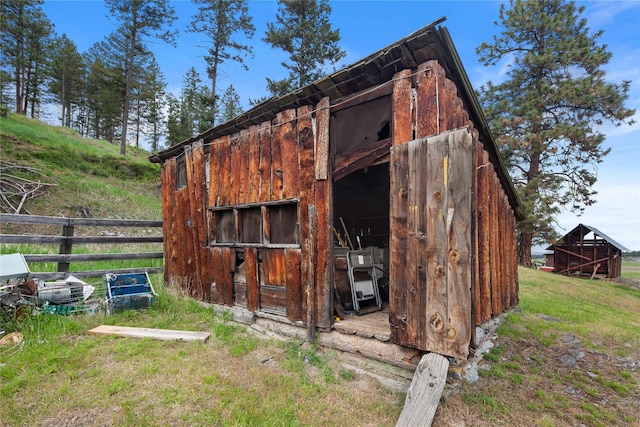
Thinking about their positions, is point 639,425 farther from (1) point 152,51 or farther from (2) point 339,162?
(1) point 152,51

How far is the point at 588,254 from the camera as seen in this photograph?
18.3 m

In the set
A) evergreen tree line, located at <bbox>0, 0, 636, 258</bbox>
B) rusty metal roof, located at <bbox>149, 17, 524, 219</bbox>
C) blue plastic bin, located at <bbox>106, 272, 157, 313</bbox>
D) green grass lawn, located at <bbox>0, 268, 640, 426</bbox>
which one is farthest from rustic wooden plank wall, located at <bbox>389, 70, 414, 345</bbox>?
evergreen tree line, located at <bbox>0, 0, 636, 258</bbox>

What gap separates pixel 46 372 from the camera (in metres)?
3.29

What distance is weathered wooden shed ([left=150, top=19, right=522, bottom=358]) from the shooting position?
2.93 meters

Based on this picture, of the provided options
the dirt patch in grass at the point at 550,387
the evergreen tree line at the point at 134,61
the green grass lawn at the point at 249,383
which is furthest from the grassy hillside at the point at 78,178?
the dirt patch in grass at the point at 550,387

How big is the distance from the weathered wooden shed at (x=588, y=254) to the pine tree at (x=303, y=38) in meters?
17.1

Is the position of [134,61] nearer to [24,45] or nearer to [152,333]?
[24,45]

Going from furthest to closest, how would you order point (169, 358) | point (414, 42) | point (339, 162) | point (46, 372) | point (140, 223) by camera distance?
1. point (140, 223)
2. point (339, 162)
3. point (169, 358)
4. point (46, 372)
5. point (414, 42)

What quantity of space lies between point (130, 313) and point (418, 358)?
4.84 metres

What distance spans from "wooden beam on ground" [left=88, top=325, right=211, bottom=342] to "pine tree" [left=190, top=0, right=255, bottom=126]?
55.6 feet

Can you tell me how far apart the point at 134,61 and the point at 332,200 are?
87.0 ft

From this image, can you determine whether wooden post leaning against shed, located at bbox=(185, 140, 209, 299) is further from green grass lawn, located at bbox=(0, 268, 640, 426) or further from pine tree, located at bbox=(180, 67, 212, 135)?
pine tree, located at bbox=(180, 67, 212, 135)

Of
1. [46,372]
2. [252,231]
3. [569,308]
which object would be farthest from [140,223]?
[569,308]

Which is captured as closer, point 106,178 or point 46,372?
point 46,372
